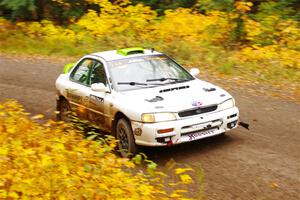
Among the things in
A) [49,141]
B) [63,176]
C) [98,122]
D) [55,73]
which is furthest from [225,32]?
[63,176]

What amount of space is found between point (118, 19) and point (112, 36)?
1.15 metres

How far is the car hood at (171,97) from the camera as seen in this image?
8.09 metres

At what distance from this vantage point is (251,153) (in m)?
8.29

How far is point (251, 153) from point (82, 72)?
3.88 metres

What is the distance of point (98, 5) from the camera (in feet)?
76.6

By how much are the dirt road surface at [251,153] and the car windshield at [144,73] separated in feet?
4.08

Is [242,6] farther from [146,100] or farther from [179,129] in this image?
[179,129]

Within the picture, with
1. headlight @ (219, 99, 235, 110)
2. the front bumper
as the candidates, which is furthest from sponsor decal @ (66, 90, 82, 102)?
headlight @ (219, 99, 235, 110)

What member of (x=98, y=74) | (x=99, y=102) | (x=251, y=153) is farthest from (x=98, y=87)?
(x=251, y=153)

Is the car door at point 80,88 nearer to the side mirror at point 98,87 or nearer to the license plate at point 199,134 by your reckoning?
the side mirror at point 98,87

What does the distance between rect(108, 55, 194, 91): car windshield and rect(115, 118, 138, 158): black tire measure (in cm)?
71

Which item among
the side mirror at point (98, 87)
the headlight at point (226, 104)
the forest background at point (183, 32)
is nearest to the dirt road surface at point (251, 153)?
the headlight at point (226, 104)

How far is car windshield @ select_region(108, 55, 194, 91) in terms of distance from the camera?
8.93 meters

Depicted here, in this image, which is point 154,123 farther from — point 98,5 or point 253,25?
point 98,5
